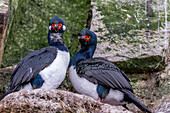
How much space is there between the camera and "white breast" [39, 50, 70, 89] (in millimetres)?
3496

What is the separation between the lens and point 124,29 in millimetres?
4777

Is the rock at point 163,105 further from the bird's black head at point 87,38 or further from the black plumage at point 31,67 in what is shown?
the black plumage at point 31,67

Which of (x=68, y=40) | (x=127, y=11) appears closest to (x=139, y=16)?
(x=127, y=11)

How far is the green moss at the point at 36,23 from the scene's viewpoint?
471 cm

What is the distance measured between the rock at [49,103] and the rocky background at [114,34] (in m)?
1.28

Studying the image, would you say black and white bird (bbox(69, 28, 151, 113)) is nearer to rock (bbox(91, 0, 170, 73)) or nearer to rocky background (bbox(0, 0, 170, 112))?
rocky background (bbox(0, 0, 170, 112))

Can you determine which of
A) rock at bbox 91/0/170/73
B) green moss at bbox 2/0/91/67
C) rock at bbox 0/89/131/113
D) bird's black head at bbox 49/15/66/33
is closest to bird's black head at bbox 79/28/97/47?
bird's black head at bbox 49/15/66/33

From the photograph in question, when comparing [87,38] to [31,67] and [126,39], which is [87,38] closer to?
[31,67]

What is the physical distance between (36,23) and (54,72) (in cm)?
163

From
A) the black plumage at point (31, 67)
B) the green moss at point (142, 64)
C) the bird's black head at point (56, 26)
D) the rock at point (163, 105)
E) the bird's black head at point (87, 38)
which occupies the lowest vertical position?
the rock at point (163, 105)

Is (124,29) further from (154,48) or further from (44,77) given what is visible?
(44,77)

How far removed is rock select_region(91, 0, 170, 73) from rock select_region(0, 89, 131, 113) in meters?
1.48

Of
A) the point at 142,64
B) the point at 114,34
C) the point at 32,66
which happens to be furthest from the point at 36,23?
the point at 142,64

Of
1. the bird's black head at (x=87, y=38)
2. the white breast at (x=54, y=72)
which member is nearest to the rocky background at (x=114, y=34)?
the bird's black head at (x=87, y=38)
